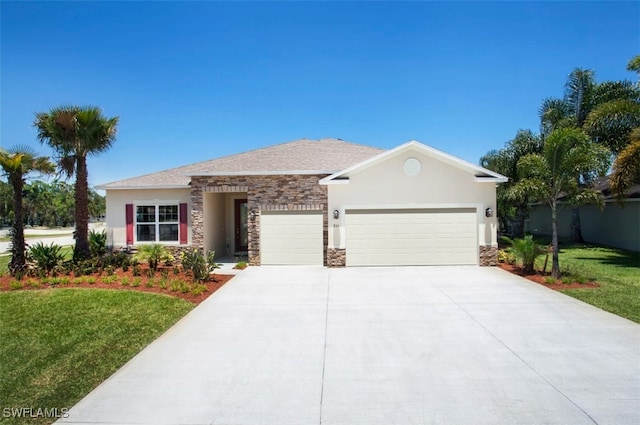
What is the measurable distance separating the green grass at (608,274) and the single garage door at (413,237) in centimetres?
291

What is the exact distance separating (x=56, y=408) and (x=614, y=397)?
6.36 metres

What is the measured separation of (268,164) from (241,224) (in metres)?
3.28

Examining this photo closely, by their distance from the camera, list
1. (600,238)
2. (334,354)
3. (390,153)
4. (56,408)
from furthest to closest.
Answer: (600,238) < (390,153) < (334,354) < (56,408)

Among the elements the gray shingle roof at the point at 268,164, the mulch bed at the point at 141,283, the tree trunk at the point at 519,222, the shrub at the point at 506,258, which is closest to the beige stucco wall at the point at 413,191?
the shrub at the point at 506,258

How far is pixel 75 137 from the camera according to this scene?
38.8 ft

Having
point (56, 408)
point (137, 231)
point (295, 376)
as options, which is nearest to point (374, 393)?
point (295, 376)

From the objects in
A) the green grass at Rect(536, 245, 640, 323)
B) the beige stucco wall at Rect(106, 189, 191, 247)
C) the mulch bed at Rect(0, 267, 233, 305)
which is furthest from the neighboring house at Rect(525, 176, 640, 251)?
the beige stucco wall at Rect(106, 189, 191, 247)

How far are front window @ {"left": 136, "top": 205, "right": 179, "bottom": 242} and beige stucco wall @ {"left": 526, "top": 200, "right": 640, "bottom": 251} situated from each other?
1754 centimetres

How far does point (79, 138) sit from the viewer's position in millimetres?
11828

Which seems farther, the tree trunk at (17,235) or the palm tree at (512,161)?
the palm tree at (512,161)

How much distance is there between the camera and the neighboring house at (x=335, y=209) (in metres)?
12.8

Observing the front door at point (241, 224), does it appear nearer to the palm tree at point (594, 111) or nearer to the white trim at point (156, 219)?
the white trim at point (156, 219)

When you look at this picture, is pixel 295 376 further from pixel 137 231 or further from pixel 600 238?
pixel 600 238

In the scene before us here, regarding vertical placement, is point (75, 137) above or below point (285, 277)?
above
